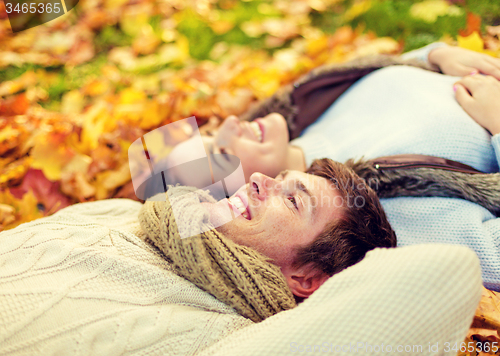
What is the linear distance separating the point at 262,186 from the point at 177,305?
571 millimetres

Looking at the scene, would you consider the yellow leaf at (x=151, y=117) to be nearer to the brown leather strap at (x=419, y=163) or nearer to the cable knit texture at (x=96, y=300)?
the cable knit texture at (x=96, y=300)

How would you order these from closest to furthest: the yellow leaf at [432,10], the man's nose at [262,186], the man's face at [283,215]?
the man's face at [283,215] → the man's nose at [262,186] → the yellow leaf at [432,10]

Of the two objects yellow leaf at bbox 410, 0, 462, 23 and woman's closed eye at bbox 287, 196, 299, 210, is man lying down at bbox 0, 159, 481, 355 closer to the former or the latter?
woman's closed eye at bbox 287, 196, 299, 210

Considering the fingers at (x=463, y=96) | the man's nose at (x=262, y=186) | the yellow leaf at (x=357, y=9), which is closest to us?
the man's nose at (x=262, y=186)

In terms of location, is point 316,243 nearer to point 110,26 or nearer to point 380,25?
point 380,25

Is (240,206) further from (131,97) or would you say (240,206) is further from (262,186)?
(131,97)

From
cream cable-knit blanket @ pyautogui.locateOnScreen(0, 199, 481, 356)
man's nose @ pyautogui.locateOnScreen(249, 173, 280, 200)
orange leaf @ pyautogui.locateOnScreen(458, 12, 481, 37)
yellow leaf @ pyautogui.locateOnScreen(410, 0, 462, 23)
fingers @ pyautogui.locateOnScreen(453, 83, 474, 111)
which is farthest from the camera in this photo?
yellow leaf @ pyautogui.locateOnScreen(410, 0, 462, 23)

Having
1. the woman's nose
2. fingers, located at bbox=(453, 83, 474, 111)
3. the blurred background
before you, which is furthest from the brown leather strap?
the blurred background

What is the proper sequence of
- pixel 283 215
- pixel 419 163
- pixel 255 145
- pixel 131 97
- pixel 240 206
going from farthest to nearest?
1. pixel 131 97
2. pixel 255 145
3. pixel 419 163
4. pixel 240 206
5. pixel 283 215

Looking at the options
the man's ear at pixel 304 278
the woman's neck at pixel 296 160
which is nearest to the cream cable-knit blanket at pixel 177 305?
the man's ear at pixel 304 278

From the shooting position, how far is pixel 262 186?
1.28 metres

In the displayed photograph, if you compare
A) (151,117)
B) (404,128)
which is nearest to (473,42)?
(404,128)

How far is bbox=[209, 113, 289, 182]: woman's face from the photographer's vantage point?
5.41ft

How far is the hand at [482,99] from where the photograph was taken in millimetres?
1419
